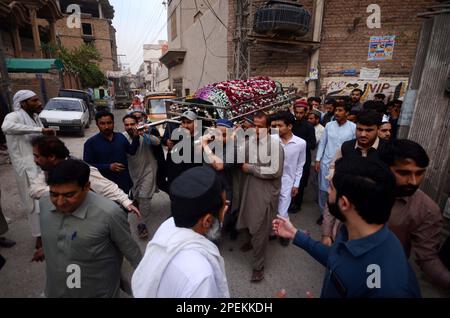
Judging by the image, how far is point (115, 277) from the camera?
1.93 metres

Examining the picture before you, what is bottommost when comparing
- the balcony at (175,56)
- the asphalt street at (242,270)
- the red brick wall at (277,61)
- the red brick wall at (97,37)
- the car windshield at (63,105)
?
the asphalt street at (242,270)

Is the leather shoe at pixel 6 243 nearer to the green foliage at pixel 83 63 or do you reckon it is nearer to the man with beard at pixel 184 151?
the man with beard at pixel 184 151

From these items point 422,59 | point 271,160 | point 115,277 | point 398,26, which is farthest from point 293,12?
point 115,277

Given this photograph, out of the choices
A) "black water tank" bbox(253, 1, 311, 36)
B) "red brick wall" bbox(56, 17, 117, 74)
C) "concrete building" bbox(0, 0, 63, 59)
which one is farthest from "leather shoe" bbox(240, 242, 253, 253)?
"red brick wall" bbox(56, 17, 117, 74)

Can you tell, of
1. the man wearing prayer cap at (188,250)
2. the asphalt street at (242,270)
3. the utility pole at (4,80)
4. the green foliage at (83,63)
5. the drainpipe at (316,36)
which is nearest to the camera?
the man wearing prayer cap at (188,250)

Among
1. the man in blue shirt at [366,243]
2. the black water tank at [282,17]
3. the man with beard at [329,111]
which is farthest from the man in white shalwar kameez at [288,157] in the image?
the black water tank at [282,17]

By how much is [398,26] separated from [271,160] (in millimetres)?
8465

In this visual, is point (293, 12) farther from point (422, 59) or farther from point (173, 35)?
point (173, 35)

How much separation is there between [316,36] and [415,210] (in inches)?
330

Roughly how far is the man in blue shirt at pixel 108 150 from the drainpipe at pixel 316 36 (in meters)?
7.32

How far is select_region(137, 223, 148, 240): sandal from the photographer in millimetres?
3592

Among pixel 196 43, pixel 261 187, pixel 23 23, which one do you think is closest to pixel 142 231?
pixel 261 187

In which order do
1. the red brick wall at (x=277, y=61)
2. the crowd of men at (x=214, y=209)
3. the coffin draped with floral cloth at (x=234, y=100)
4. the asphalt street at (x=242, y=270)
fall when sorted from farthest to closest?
the red brick wall at (x=277, y=61) < the coffin draped with floral cloth at (x=234, y=100) < the asphalt street at (x=242, y=270) < the crowd of men at (x=214, y=209)

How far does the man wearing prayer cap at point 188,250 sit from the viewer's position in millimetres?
1018
